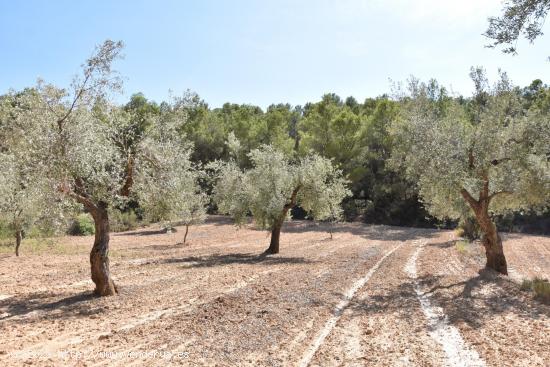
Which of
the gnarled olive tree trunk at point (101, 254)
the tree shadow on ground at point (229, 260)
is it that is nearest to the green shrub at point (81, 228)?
the tree shadow on ground at point (229, 260)

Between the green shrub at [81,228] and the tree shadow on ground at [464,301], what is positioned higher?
the green shrub at [81,228]

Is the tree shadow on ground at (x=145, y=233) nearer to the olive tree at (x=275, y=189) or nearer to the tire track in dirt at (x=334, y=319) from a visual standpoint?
the olive tree at (x=275, y=189)

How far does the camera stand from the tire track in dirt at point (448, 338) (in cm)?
840

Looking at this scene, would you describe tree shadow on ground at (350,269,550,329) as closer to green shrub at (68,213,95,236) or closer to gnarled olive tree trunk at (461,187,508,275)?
gnarled olive tree trunk at (461,187,508,275)

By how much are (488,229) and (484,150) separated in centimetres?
389

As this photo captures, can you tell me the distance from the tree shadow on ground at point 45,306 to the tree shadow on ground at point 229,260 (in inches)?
276

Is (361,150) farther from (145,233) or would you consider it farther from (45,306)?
(45,306)

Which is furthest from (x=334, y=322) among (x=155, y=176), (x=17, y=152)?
(x=17, y=152)

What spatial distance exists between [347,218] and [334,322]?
148 ft

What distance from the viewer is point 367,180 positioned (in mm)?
55375

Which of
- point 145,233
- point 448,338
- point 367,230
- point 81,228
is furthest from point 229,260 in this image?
point 81,228

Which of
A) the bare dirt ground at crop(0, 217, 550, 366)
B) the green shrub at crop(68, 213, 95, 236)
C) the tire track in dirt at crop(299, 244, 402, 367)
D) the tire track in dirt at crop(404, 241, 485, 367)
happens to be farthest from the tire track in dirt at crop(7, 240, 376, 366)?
the green shrub at crop(68, 213, 95, 236)

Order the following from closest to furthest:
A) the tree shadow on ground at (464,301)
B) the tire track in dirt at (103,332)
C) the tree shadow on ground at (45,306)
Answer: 1. the tire track in dirt at (103,332)
2. the tree shadow on ground at (45,306)
3. the tree shadow on ground at (464,301)

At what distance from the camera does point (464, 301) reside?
14.0 metres
